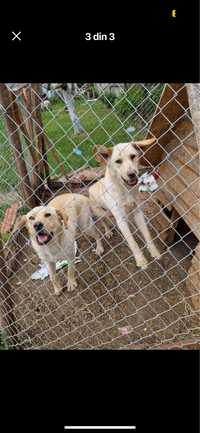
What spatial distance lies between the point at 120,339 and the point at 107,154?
51.3 inches

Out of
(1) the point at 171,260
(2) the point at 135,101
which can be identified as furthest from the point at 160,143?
(2) the point at 135,101

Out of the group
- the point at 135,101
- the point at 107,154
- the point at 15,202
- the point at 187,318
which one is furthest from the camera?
the point at 135,101

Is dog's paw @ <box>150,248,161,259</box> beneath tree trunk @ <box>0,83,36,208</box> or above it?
beneath

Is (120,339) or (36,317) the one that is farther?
(36,317)

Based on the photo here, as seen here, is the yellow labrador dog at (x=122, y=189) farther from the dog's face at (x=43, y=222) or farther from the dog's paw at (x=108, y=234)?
the dog's face at (x=43, y=222)

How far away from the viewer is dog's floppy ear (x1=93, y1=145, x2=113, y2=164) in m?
3.47

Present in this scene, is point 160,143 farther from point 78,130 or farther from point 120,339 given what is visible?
point 78,130

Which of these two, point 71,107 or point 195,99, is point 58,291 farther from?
point 71,107

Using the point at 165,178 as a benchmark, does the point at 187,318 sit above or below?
below

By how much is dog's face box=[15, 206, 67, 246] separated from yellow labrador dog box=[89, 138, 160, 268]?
0.52 metres

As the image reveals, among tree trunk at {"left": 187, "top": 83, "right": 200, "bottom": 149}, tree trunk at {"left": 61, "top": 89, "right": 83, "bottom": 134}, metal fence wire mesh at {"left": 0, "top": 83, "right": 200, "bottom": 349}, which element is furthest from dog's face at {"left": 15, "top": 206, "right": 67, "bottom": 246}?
tree trunk at {"left": 61, "top": 89, "right": 83, "bottom": 134}

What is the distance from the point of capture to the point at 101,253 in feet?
14.5

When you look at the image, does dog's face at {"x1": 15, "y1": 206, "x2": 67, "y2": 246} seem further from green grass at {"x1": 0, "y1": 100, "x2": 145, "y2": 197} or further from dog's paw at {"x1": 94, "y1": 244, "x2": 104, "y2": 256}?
green grass at {"x1": 0, "y1": 100, "x2": 145, "y2": 197}

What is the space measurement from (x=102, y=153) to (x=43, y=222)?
25.9 inches
